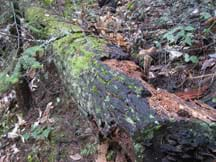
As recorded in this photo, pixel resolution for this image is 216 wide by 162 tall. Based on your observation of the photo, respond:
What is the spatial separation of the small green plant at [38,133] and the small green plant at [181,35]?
1575mm

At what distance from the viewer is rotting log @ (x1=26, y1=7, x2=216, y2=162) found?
2.16 m

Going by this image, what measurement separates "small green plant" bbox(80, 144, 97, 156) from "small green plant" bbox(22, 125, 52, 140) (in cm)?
52

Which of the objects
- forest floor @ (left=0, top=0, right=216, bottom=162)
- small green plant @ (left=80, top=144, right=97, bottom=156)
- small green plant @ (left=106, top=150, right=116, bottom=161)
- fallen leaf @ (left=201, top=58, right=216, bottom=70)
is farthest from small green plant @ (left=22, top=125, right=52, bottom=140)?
fallen leaf @ (left=201, top=58, right=216, bottom=70)

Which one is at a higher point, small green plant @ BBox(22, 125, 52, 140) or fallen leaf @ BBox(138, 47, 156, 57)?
fallen leaf @ BBox(138, 47, 156, 57)

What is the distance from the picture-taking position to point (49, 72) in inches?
182

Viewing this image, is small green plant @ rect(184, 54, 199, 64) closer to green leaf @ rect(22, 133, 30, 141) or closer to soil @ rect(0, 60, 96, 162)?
soil @ rect(0, 60, 96, 162)

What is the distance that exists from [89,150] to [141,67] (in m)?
0.92

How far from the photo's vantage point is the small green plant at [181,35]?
12.2 feet

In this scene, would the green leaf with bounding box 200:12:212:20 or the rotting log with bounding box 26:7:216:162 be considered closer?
the rotting log with bounding box 26:7:216:162

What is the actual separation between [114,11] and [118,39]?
1.95m

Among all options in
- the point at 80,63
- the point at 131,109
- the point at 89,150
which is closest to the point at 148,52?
the point at 80,63

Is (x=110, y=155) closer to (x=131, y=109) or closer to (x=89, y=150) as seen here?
(x=89, y=150)

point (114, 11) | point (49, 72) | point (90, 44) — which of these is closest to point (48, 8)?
point (49, 72)

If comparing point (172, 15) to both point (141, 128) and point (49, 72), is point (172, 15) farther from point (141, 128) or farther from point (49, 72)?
point (141, 128)
